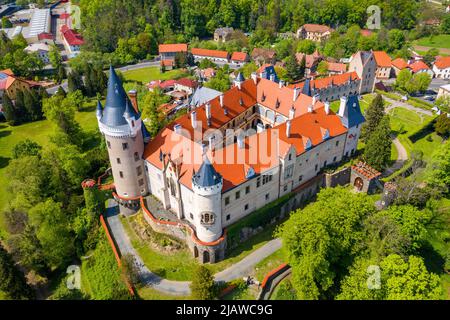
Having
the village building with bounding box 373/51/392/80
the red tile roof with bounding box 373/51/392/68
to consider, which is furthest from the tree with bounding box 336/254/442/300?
the red tile roof with bounding box 373/51/392/68

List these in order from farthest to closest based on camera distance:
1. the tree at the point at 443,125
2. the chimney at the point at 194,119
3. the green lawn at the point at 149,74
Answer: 1. the green lawn at the point at 149,74
2. the tree at the point at 443,125
3. the chimney at the point at 194,119

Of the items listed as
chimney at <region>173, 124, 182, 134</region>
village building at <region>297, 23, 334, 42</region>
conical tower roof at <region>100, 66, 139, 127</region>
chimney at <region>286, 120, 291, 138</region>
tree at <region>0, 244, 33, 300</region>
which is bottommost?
tree at <region>0, 244, 33, 300</region>

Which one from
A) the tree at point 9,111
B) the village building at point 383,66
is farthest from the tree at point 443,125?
the tree at point 9,111

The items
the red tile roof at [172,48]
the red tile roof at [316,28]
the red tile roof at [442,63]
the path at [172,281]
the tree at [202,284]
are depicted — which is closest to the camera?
the tree at [202,284]

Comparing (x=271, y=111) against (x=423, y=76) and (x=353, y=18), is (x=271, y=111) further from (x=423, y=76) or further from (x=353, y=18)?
(x=353, y=18)

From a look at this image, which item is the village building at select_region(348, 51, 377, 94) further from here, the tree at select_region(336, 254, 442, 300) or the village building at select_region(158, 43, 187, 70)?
the tree at select_region(336, 254, 442, 300)

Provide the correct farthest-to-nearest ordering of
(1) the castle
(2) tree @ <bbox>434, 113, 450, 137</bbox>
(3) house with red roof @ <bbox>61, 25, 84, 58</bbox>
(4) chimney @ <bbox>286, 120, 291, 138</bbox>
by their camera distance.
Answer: (3) house with red roof @ <bbox>61, 25, 84, 58</bbox>, (2) tree @ <bbox>434, 113, 450, 137</bbox>, (4) chimney @ <bbox>286, 120, 291, 138</bbox>, (1) the castle

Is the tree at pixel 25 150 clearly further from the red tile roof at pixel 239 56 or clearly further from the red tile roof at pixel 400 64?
the red tile roof at pixel 400 64

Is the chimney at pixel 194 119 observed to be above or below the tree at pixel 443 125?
above
